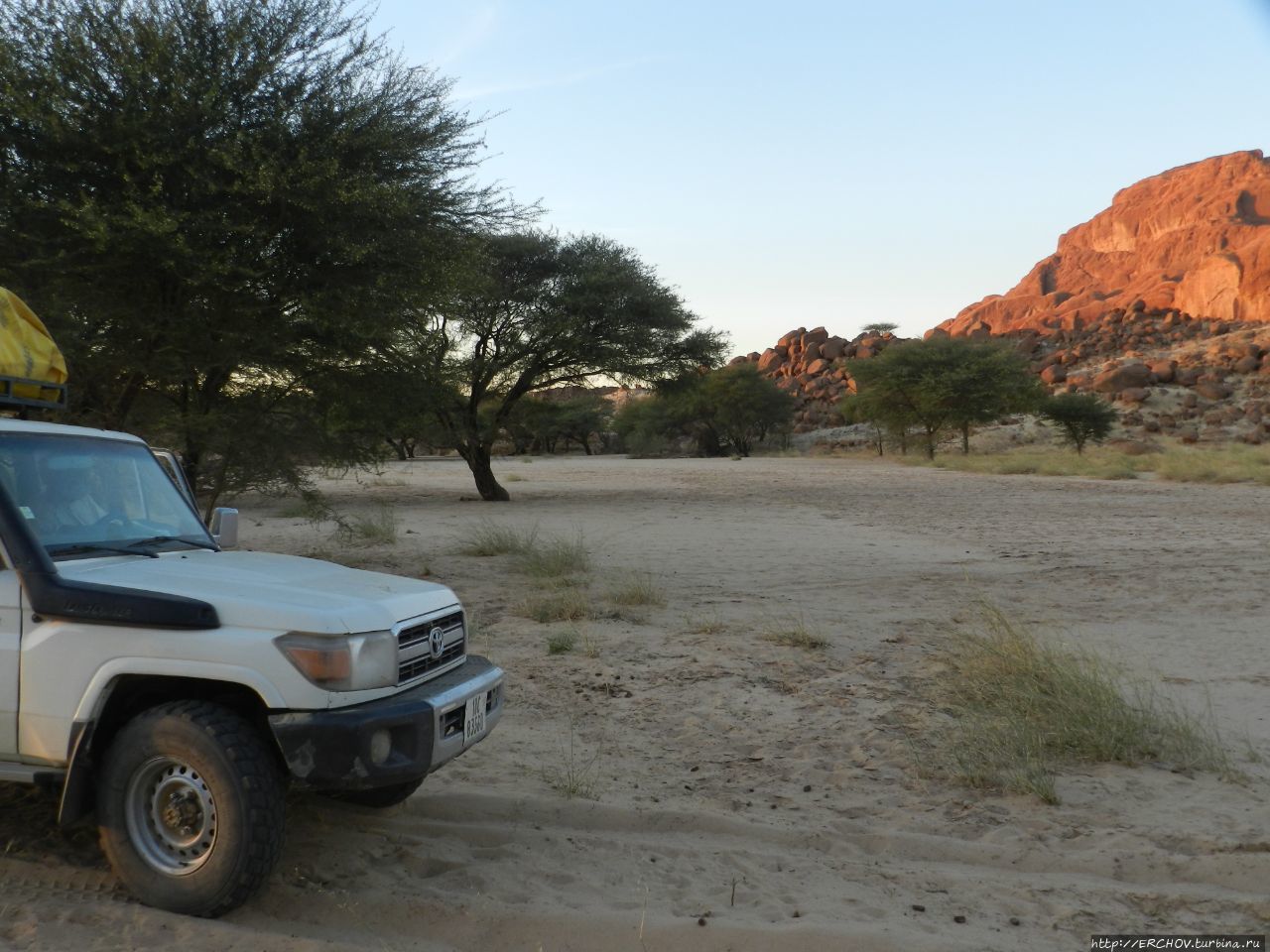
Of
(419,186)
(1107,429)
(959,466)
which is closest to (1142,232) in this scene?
(1107,429)

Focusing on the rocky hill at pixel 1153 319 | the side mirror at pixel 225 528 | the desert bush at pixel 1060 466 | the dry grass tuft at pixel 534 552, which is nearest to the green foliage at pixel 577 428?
the rocky hill at pixel 1153 319

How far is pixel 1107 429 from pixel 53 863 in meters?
54.2

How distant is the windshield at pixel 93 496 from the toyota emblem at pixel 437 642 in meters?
1.36

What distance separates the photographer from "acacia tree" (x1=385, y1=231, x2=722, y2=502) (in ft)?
→ 85.1

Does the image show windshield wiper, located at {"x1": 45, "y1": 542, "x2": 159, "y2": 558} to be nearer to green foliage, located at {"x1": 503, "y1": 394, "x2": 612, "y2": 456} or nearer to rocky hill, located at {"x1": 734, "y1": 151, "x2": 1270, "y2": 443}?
rocky hill, located at {"x1": 734, "y1": 151, "x2": 1270, "y2": 443}

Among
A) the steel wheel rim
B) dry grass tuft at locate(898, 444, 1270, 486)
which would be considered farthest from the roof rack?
dry grass tuft at locate(898, 444, 1270, 486)

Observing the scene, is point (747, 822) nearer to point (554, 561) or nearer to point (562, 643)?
point (562, 643)

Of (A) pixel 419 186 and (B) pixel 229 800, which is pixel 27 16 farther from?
(B) pixel 229 800

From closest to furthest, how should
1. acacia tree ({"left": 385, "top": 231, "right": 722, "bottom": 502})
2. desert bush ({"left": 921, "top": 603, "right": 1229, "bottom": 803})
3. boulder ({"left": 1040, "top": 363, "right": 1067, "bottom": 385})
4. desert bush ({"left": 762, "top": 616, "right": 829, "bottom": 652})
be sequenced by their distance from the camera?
desert bush ({"left": 921, "top": 603, "right": 1229, "bottom": 803}) → desert bush ({"left": 762, "top": 616, "right": 829, "bottom": 652}) → acacia tree ({"left": 385, "top": 231, "right": 722, "bottom": 502}) → boulder ({"left": 1040, "top": 363, "right": 1067, "bottom": 385})

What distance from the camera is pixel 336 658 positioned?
143 inches

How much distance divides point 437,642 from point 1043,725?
3760mm

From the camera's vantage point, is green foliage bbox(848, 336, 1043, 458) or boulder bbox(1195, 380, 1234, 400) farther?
boulder bbox(1195, 380, 1234, 400)

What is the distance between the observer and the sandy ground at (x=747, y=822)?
3727 millimetres

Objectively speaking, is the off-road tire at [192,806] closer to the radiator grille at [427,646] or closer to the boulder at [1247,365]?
the radiator grille at [427,646]
